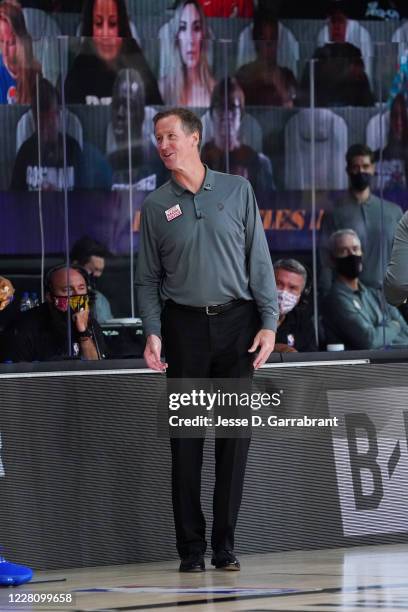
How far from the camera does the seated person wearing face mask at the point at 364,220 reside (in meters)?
7.46

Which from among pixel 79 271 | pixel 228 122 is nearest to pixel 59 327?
pixel 79 271

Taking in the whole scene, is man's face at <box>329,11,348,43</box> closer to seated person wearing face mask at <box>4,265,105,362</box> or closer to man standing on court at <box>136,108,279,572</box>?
seated person wearing face mask at <box>4,265,105,362</box>

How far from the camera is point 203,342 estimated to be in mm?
4477

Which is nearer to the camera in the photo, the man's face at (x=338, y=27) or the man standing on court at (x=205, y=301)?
the man standing on court at (x=205, y=301)

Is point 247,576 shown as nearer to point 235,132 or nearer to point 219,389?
point 219,389

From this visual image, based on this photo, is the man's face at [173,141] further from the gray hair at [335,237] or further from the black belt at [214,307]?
the gray hair at [335,237]

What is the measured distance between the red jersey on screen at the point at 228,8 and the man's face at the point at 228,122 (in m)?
0.77

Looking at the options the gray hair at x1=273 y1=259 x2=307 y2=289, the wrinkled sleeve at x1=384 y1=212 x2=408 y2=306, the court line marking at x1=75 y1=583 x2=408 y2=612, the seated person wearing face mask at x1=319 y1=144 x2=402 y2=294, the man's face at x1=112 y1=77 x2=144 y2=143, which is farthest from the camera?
the seated person wearing face mask at x1=319 y1=144 x2=402 y2=294

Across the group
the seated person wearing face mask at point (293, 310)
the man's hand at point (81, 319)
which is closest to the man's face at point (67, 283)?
the man's hand at point (81, 319)

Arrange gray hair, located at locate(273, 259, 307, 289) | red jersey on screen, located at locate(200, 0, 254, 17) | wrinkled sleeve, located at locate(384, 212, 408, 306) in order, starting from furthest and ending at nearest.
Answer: red jersey on screen, located at locate(200, 0, 254, 17) < gray hair, located at locate(273, 259, 307, 289) < wrinkled sleeve, located at locate(384, 212, 408, 306)

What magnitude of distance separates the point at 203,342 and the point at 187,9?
3.84 metres

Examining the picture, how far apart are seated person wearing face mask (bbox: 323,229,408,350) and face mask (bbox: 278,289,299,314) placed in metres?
0.23

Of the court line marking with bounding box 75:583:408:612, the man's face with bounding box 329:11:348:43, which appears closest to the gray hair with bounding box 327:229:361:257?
the man's face with bounding box 329:11:348:43

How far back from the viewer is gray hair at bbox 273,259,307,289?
7258 millimetres
